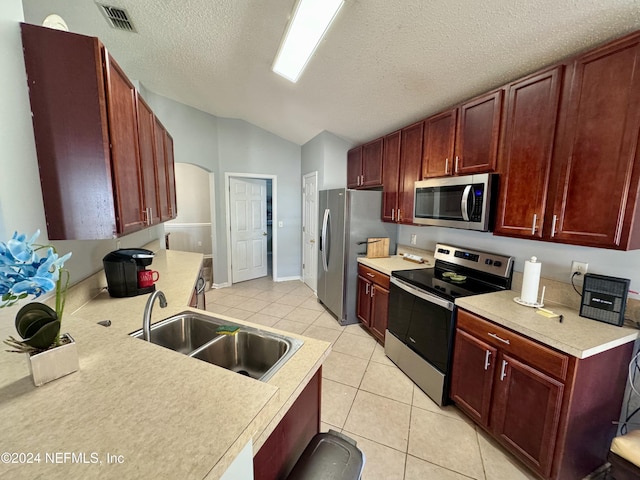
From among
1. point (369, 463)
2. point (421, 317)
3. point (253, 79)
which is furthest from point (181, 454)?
point (253, 79)

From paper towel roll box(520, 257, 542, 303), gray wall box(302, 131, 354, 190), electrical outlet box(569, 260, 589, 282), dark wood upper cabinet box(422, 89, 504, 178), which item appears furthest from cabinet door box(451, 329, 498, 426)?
gray wall box(302, 131, 354, 190)

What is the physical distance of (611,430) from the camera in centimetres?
147

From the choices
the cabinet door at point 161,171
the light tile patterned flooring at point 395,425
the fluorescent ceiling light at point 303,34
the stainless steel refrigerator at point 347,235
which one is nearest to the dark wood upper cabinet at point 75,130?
the cabinet door at point 161,171

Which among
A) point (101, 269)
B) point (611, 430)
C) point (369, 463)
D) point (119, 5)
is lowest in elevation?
point (369, 463)

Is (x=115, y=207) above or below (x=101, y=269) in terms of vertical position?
above

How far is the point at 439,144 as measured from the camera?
2271 mm

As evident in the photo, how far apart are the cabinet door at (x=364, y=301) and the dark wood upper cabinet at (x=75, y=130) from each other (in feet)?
7.73

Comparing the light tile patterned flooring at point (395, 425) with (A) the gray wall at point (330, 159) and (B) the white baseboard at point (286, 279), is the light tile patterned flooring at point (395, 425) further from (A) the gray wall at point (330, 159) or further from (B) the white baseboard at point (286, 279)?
(A) the gray wall at point (330, 159)

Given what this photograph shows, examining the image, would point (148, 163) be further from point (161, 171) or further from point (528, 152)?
point (528, 152)

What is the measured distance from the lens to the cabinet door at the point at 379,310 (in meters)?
2.65

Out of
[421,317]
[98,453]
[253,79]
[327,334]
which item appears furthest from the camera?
[327,334]

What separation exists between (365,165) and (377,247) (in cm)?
113

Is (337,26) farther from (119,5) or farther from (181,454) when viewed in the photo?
(181,454)

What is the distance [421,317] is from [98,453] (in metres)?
2.01
